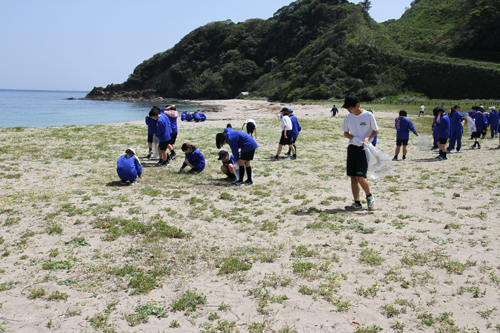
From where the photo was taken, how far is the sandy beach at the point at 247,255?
3.67 meters

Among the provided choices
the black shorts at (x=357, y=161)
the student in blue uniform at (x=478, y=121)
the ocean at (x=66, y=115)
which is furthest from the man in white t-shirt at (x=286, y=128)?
the ocean at (x=66, y=115)

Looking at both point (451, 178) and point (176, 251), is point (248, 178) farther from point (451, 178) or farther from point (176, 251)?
point (451, 178)

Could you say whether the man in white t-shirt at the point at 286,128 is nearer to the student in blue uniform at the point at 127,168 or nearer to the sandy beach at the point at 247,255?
the sandy beach at the point at 247,255

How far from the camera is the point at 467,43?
63562 millimetres

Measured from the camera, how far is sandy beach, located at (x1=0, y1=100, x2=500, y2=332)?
3.67 m

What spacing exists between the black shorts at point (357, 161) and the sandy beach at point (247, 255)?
0.90 metres

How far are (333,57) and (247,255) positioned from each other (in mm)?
74266

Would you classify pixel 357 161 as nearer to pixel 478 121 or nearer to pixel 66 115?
pixel 478 121

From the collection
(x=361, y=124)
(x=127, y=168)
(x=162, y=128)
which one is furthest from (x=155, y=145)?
(x=361, y=124)

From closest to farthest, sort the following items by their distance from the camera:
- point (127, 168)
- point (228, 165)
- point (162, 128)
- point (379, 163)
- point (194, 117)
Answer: point (379, 163)
point (127, 168)
point (228, 165)
point (162, 128)
point (194, 117)

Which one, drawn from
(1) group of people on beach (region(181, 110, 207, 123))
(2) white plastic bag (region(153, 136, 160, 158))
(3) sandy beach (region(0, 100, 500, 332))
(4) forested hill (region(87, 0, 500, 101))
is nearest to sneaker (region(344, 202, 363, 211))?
(3) sandy beach (region(0, 100, 500, 332))

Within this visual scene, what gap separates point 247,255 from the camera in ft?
16.8

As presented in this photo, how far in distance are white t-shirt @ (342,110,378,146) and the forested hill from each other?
5578 cm

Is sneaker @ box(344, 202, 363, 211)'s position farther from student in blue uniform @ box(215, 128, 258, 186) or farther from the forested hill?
the forested hill
